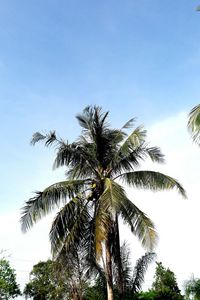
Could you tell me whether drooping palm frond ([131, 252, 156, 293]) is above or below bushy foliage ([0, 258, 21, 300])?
below

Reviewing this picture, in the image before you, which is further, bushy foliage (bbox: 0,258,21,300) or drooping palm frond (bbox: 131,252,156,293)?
bushy foliage (bbox: 0,258,21,300)

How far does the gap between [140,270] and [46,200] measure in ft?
19.9

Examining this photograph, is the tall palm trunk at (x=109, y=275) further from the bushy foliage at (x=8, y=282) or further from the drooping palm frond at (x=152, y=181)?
the bushy foliage at (x=8, y=282)

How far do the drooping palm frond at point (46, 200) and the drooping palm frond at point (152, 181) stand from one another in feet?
6.50

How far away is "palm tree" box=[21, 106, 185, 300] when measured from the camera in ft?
51.7

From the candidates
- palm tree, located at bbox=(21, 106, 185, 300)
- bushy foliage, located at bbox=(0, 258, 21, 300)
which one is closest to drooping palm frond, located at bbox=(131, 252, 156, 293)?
palm tree, located at bbox=(21, 106, 185, 300)

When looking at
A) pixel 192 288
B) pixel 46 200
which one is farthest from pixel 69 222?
pixel 192 288

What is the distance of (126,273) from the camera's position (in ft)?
65.6

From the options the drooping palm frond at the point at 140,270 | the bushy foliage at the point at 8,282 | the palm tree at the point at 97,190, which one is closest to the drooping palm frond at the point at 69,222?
the palm tree at the point at 97,190

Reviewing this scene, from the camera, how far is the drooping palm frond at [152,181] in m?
17.2

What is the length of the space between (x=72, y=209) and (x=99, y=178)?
159cm

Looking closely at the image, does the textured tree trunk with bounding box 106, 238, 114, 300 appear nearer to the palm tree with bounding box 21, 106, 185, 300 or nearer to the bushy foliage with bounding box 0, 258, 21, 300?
the palm tree with bounding box 21, 106, 185, 300

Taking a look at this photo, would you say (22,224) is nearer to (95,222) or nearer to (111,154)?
(95,222)

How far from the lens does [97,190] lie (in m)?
17.1
